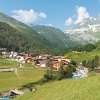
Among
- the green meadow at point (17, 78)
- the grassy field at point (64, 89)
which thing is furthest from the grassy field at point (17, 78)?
the grassy field at point (64, 89)

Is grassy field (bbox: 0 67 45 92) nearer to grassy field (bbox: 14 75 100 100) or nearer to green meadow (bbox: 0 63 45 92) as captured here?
green meadow (bbox: 0 63 45 92)

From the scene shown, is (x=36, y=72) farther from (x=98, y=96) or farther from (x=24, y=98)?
(x=98, y=96)

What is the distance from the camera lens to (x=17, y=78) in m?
135

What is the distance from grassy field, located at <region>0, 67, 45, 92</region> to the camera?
117425 mm

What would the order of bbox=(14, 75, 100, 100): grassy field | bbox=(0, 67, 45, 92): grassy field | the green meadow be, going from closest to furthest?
bbox=(14, 75, 100, 100): grassy field
the green meadow
bbox=(0, 67, 45, 92): grassy field

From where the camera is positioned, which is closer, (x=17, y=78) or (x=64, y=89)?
(x=64, y=89)

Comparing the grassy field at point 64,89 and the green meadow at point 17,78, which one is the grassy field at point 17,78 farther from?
the grassy field at point 64,89

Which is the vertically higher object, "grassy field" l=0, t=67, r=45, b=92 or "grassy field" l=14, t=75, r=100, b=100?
"grassy field" l=14, t=75, r=100, b=100

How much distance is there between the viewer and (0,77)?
136 meters

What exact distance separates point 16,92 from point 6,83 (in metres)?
21.6

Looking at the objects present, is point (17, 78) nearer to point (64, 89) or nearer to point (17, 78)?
point (17, 78)

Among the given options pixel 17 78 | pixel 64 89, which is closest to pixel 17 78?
pixel 17 78

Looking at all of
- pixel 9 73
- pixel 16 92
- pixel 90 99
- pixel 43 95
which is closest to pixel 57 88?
pixel 43 95

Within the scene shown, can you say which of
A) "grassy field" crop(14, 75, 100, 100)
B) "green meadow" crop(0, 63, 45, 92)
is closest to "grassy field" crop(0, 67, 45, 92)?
"green meadow" crop(0, 63, 45, 92)
